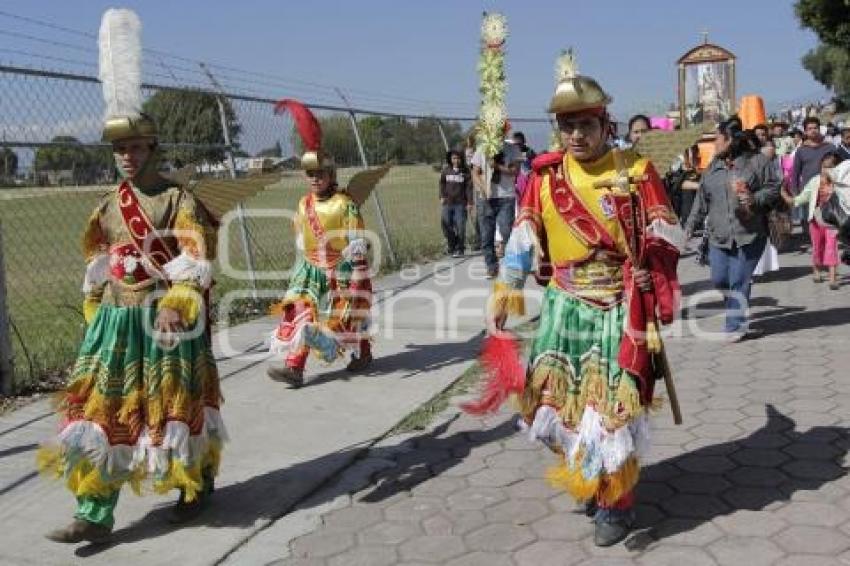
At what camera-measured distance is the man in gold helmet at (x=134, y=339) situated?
385cm

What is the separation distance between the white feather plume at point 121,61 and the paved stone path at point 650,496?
2.08 meters

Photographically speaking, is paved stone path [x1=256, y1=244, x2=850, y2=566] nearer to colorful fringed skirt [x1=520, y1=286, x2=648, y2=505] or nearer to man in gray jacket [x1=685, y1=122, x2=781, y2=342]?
colorful fringed skirt [x1=520, y1=286, x2=648, y2=505]

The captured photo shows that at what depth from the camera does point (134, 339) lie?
155 inches

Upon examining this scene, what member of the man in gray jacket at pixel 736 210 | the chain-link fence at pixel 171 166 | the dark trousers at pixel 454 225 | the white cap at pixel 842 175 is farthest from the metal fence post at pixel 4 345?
the dark trousers at pixel 454 225

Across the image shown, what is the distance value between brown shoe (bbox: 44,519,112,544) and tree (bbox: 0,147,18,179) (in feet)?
10.6

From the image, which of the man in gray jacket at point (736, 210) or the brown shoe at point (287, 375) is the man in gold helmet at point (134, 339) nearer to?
the brown shoe at point (287, 375)

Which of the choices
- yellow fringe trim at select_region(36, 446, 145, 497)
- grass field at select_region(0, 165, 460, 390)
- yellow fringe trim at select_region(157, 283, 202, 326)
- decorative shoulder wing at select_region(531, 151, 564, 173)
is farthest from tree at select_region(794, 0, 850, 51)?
yellow fringe trim at select_region(36, 446, 145, 497)

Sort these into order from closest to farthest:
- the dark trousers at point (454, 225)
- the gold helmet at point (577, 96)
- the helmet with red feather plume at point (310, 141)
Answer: the gold helmet at point (577, 96), the helmet with red feather plume at point (310, 141), the dark trousers at point (454, 225)

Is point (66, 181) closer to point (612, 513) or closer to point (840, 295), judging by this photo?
point (612, 513)

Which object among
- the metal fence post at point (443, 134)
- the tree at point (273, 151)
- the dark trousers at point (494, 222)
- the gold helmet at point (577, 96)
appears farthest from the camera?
the metal fence post at point (443, 134)

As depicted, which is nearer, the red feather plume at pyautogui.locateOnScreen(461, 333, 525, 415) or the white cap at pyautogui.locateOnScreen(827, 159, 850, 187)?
the red feather plume at pyautogui.locateOnScreen(461, 333, 525, 415)

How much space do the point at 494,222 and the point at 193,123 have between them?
430 centimetres

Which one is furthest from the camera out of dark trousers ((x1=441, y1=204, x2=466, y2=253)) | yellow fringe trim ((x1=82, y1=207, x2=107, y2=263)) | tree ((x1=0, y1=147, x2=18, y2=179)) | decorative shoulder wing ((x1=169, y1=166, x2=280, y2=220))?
dark trousers ((x1=441, y1=204, x2=466, y2=253))

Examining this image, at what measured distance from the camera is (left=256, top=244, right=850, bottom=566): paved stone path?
371cm
